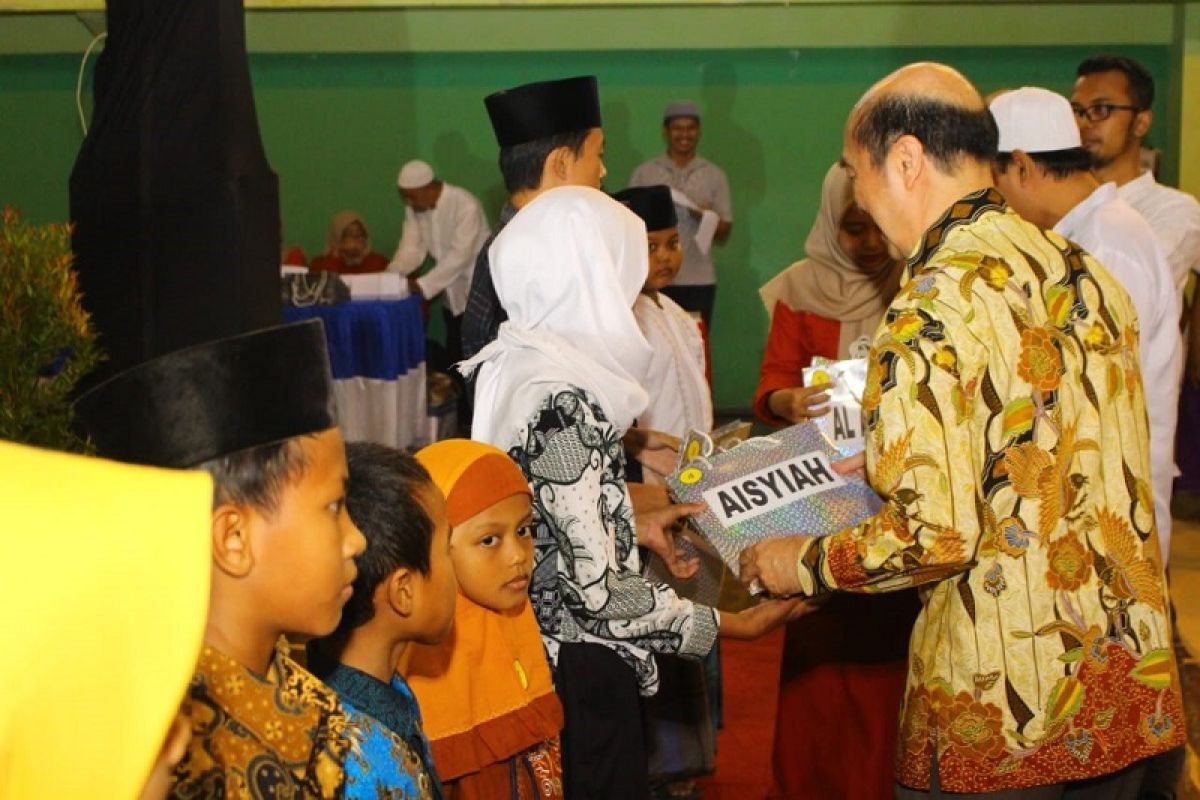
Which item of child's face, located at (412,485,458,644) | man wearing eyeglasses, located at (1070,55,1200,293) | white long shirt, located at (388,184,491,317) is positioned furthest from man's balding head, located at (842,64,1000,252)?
white long shirt, located at (388,184,491,317)

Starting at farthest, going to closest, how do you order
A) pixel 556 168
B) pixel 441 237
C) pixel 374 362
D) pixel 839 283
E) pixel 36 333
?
1. pixel 441 237
2. pixel 374 362
3. pixel 839 283
4. pixel 36 333
5. pixel 556 168

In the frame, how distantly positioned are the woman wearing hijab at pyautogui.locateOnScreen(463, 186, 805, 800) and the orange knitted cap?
10 centimetres

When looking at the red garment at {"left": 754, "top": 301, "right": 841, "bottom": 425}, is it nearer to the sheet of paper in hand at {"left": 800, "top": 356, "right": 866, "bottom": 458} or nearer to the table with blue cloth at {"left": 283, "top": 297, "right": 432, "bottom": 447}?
the sheet of paper in hand at {"left": 800, "top": 356, "right": 866, "bottom": 458}

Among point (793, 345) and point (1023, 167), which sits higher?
point (1023, 167)

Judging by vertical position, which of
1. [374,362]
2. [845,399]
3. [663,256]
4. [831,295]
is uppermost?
[663,256]

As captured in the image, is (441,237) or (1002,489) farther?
(441,237)

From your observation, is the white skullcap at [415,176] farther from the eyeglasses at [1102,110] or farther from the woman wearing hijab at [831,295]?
the eyeglasses at [1102,110]

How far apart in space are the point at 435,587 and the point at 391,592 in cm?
7

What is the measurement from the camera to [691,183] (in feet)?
32.5

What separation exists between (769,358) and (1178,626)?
6.91 feet

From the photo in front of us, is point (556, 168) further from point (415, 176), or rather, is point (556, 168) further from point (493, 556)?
point (415, 176)

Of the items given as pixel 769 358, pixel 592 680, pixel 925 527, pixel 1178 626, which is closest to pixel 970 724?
pixel 925 527

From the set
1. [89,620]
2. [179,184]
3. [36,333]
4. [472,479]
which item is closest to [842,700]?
[472,479]

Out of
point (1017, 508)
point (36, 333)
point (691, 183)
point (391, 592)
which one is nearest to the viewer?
point (391, 592)
